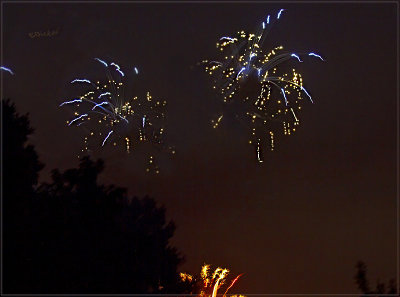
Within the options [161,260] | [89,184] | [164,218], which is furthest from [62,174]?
[164,218]

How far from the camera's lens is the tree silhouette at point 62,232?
19188mm

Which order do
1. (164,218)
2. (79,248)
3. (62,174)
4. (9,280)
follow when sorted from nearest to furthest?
(9,280) < (79,248) < (62,174) < (164,218)

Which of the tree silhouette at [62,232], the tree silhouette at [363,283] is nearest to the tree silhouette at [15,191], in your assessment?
the tree silhouette at [62,232]

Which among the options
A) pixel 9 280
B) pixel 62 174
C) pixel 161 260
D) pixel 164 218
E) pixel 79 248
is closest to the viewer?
pixel 9 280

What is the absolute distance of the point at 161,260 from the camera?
29359mm

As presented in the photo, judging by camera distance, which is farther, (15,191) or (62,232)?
(62,232)

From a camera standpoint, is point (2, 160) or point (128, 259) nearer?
point (2, 160)

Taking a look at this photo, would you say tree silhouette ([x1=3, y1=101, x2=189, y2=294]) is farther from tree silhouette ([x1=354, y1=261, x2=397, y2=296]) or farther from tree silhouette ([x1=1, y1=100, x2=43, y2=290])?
tree silhouette ([x1=354, y1=261, x2=397, y2=296])

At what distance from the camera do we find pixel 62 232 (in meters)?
20.4

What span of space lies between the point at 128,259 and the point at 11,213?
13.2ft

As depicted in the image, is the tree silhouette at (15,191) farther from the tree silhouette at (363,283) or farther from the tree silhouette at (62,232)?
the tree silhouette at (363,283)

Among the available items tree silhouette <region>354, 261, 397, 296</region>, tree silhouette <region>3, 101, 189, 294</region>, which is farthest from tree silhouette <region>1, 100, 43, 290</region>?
tree silhouette <region>354, 261, 397, 296</region>

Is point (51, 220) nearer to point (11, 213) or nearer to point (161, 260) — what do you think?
point (11, 213)

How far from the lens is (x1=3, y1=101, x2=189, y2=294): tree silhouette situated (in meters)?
19.2
